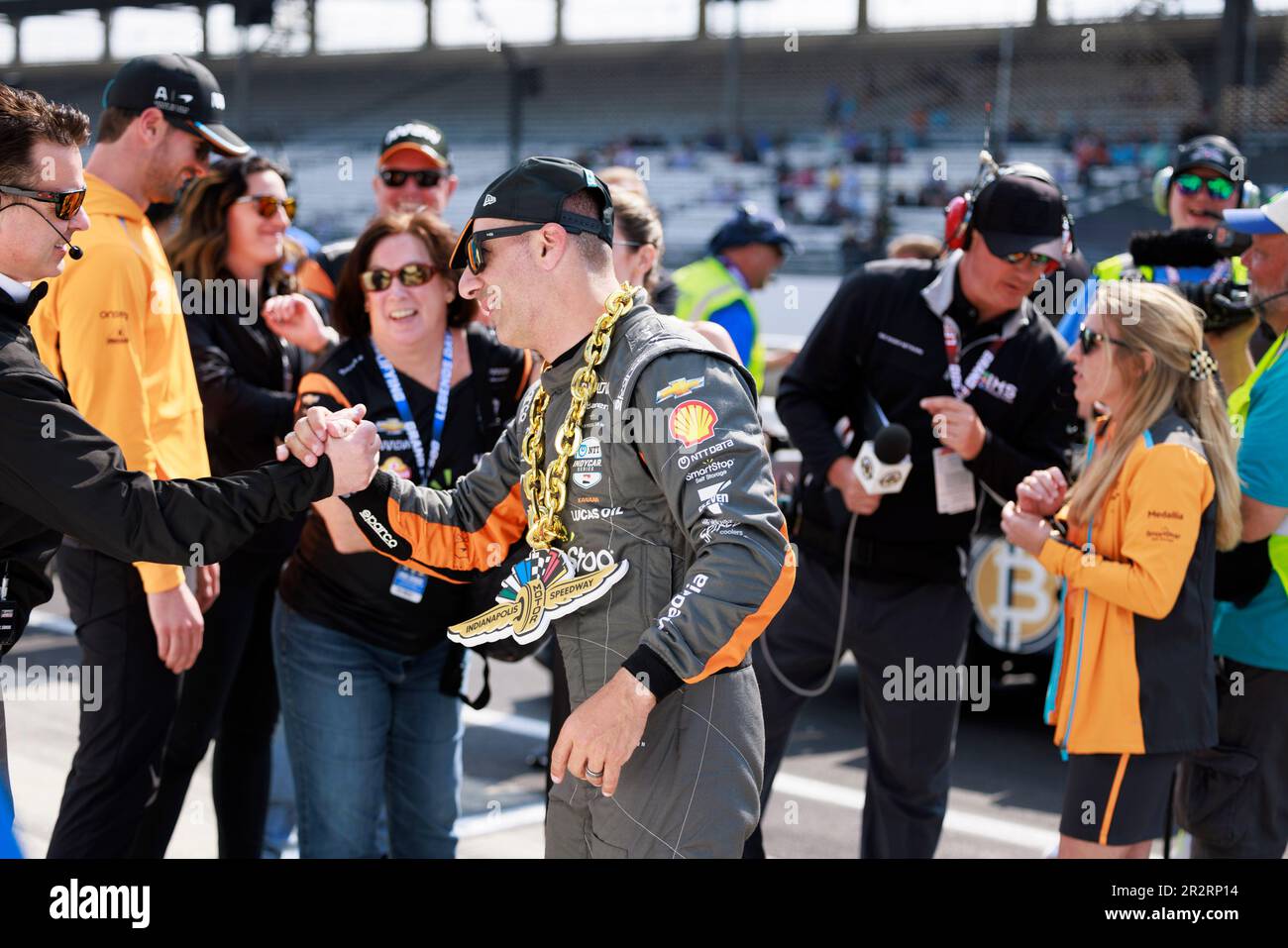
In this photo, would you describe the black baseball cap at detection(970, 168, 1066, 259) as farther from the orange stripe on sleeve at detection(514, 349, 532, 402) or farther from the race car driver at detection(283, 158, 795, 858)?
the race car driver at detection(283, 158, 795, 858)

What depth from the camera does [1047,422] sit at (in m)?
4.27

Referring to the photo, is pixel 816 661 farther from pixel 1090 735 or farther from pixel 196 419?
pixel 196 419

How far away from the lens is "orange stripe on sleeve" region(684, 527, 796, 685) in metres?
2.38

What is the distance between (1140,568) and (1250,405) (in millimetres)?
704

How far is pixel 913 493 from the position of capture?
4207 millimetres

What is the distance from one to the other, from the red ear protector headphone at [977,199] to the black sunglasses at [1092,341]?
470 millimetres

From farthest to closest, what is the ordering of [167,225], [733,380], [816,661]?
[167,225] → [816,661] → [733,380]

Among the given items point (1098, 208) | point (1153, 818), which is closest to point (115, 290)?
point (1153, 818)

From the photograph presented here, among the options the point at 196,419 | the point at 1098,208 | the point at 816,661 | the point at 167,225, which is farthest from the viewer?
the point at 1098,208

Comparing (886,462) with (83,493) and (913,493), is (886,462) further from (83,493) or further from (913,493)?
(83,493)

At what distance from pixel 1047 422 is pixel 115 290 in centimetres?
274

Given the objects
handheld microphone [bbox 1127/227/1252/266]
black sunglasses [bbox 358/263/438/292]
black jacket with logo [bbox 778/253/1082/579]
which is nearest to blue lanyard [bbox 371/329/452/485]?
black sunglasses [bbox 358/263/438/292]

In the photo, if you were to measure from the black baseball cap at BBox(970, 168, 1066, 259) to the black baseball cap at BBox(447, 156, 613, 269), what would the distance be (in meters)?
1.79

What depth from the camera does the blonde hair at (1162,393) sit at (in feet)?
11.6
